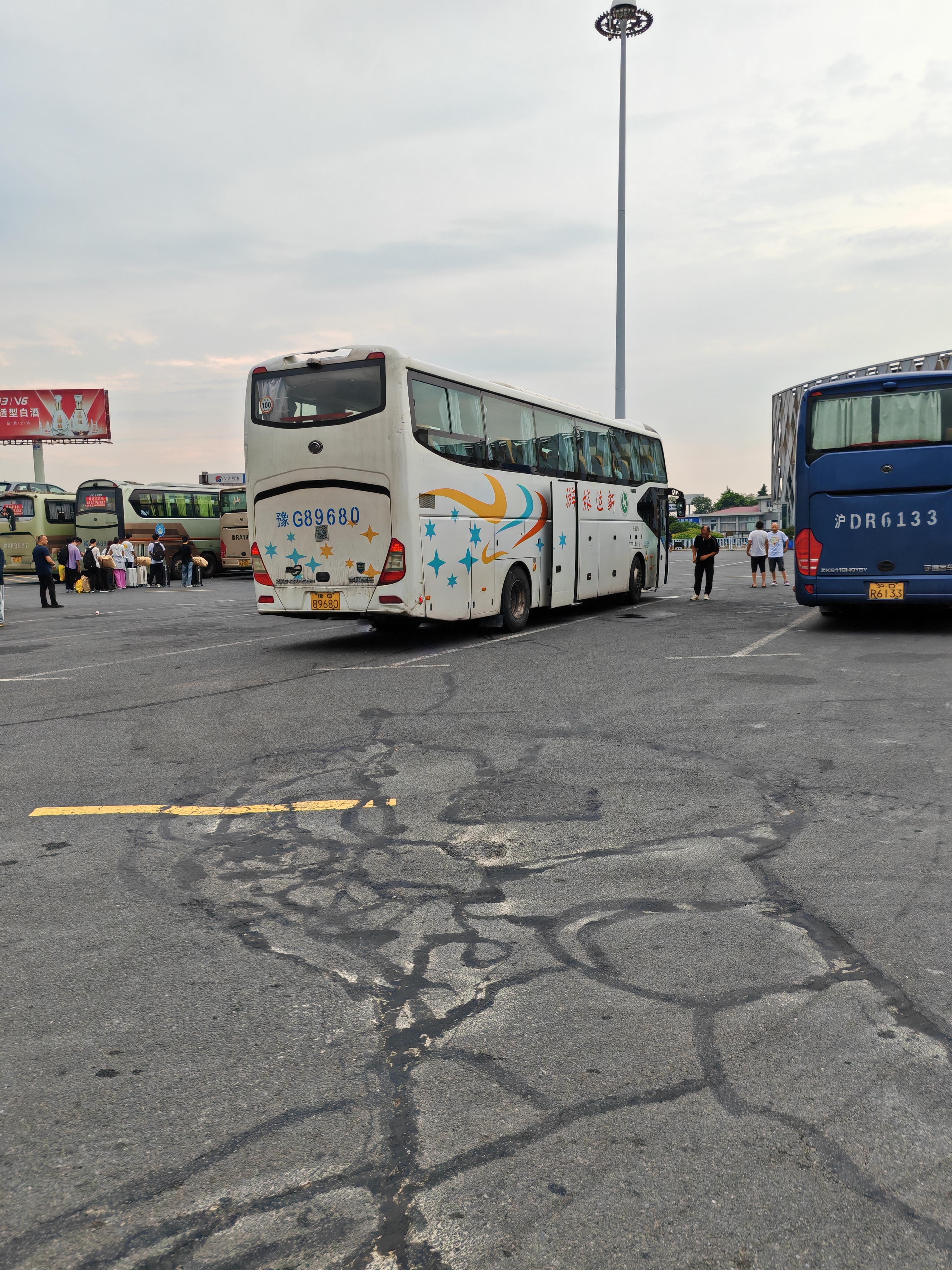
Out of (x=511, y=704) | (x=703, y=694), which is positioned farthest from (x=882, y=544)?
(x=511, y=704)

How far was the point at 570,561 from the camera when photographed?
17.0 meters

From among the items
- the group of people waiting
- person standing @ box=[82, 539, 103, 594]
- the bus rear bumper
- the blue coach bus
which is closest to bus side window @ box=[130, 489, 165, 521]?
the group of people waiting

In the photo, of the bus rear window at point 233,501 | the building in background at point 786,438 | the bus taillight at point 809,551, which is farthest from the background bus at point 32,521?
the building in background at point 786,438

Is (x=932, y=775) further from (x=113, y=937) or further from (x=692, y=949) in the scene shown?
(x=113, y=937)

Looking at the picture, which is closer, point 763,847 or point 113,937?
point 113,937

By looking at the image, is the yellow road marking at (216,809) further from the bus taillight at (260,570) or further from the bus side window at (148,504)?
the bus side window at (148,504)

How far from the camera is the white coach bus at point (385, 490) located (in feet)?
40.5

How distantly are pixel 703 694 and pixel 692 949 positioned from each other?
5.66 meters

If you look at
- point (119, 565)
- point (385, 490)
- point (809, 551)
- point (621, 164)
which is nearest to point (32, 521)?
point (119, 565)

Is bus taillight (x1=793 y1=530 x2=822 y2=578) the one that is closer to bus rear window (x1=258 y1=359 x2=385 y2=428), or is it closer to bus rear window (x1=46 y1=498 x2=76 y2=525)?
bus rear window (x1=258 y1=359 x2=385 y2=428)

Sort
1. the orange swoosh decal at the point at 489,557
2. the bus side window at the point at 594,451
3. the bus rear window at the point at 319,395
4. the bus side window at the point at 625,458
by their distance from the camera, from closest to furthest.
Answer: the bus rear window at the point at 319,395
the orange swoosh decal at the point at 489,557
the bus side window at the point at 594,451
the bus side window at the point at 625,458

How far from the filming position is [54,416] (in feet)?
223

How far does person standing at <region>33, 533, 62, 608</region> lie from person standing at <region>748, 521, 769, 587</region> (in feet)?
56.9

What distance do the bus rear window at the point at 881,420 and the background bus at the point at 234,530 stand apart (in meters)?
25.6
